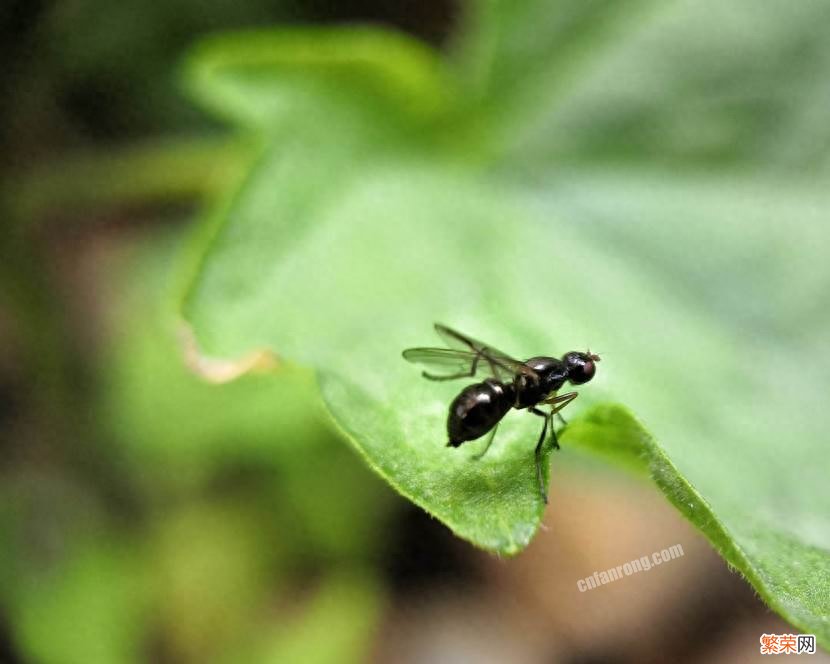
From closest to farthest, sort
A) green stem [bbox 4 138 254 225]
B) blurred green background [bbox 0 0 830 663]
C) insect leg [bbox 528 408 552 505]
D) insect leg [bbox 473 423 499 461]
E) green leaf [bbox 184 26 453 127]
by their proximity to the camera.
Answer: insect leg [bbox 528 408 552 505]
insect leg [bbox 473 423 499 461]
green leaf [bbox 184 26 453 127]
blurred green background [bbox 0 0 830 663]
green stem [bbox 4 138 254 225]

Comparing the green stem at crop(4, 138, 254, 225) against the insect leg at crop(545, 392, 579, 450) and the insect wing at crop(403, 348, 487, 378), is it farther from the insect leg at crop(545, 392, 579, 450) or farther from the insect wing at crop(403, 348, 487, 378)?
the insect leg at crop(545, 392, 579, 450)

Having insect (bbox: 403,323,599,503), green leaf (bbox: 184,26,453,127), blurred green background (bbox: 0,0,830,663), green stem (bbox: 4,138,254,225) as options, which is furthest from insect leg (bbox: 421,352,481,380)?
green stem (bbox: 4,138,254,225)

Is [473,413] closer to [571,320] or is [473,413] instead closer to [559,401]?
[559,401]

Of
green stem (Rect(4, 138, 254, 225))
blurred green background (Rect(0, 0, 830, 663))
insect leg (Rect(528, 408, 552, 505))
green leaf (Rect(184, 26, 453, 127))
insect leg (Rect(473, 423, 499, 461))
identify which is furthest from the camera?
green stem (Rect(4, 138, 254, 225))

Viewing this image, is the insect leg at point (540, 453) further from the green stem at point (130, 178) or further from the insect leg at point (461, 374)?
the green stem at point (130, 178)

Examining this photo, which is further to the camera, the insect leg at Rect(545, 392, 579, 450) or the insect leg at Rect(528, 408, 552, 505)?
the insect leg at Rect(545, 392, 579, 450)

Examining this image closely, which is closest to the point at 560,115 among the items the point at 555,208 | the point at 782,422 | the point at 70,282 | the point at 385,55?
the point at 555,208

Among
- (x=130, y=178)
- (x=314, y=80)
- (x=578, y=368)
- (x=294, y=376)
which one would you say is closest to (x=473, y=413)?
(x=578, y=368)

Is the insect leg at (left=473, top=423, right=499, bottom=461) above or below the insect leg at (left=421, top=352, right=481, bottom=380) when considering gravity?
below
